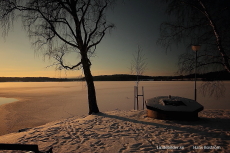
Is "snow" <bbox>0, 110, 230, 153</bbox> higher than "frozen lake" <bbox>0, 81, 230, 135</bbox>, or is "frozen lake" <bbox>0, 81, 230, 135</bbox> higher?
"snow" <bbox>0, 110, 230, 153</bbox>

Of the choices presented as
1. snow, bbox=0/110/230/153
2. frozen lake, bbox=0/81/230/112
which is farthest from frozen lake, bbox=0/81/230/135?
snow, bbox=0/110/230/153

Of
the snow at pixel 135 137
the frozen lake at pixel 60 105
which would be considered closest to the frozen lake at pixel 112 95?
the frozen lake at pixel 60 105

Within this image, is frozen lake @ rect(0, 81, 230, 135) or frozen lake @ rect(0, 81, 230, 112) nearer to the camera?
frozen lake @ rect(0, 81, 230, 135)

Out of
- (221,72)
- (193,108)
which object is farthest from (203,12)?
(193,108)

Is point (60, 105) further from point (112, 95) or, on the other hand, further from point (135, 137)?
point (135, 137)

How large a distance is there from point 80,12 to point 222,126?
8.93 meters

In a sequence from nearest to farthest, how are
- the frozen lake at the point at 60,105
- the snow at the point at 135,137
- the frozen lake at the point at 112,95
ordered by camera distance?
the snow at the point at 135,137
the frozen lake at the point at 60,105
the frozen lake at the point at 112,95

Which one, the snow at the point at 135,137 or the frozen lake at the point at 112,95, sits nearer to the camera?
the snow at the point at 135,137

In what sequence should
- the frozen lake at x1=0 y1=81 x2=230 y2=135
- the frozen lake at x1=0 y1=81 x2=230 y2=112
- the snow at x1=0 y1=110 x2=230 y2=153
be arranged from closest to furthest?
the snow at x1=0 y1=110 x2=230 y2=153 → the frozen lake at x1=0 y1=81 x2=230 y2=135 → the frozen lake at x1=0 y1=81 x2=230 y2=112

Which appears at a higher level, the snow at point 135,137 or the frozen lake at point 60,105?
the snow at point 135,137

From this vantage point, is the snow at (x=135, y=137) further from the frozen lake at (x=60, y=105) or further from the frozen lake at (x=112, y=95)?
the frozen lake at (x=112, y=95)

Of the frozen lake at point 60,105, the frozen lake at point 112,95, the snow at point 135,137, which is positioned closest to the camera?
the snow at point 135,137

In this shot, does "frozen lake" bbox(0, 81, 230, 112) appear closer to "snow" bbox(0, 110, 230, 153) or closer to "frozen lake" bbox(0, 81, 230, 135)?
"frozen lake" bbox(0, 81, 230, 135)

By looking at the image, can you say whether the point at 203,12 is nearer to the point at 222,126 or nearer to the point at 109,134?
the point at 222,126
